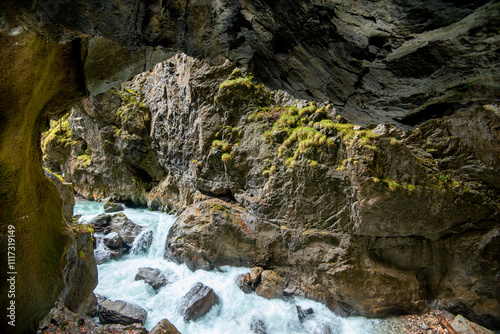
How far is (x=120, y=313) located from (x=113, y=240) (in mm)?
5773

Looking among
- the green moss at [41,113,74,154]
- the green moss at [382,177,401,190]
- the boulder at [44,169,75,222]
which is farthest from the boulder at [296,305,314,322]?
the green moss at [41,113,74,154]

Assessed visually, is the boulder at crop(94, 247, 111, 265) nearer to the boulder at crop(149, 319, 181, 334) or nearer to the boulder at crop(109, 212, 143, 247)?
the boulder at crop(109, 212, 143, 247)

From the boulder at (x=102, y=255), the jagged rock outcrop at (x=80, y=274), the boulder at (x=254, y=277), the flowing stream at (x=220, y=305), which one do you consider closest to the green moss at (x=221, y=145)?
the flowing stream at (x=220, y=305)

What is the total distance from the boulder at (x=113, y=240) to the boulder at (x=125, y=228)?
0.52 metres

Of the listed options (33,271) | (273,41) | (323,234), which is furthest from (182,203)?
(273,41)

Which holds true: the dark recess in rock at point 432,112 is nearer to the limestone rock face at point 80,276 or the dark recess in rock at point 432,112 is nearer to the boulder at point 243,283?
the boulder at point 243,283

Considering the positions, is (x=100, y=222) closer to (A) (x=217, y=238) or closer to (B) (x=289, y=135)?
(A) (x=217, y=238)

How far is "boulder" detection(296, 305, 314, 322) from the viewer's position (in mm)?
7598

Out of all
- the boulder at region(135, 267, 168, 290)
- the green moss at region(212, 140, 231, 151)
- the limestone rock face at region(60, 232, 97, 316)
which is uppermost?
the green moss at region(212, 140, 231, 151)

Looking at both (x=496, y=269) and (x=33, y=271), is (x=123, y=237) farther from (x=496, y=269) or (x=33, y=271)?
(x=496, y=269)

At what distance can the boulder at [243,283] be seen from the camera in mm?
8461

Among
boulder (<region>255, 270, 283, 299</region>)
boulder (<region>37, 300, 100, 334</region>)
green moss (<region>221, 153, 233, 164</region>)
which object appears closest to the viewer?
boulder (<region>37, 300, 100, 334</region>)

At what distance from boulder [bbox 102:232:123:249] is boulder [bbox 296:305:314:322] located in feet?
Result: 29.6

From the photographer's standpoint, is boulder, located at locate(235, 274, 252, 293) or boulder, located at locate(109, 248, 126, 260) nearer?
boulder, located at locate(235, 274, 252, 293)
